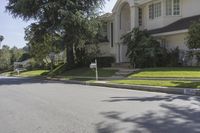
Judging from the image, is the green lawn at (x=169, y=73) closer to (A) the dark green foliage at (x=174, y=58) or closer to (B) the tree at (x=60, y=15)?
(A) the dark green foliage at (x=174, y=58)

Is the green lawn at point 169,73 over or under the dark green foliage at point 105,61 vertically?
under

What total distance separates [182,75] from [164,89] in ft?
15.4

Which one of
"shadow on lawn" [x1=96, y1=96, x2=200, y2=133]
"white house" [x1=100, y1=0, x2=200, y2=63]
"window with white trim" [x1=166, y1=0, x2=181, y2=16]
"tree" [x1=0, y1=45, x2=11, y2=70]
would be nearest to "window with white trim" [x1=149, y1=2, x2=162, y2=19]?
"white house" [x1=100, y1=0, x2=200, y2=63]

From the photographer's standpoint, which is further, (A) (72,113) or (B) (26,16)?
(B) (26,16)

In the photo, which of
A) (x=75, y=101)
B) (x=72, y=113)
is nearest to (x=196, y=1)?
(x=75, y=101)

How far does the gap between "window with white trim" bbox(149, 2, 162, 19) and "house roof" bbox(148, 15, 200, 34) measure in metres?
1.76

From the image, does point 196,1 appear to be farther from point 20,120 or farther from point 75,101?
point 20,120

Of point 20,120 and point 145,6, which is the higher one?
point 145,6

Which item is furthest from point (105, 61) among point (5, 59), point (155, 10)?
point (5, 59)

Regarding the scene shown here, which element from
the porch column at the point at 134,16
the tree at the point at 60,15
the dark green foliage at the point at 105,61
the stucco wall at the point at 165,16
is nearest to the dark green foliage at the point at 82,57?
the dark green foliage at the point at 105,61

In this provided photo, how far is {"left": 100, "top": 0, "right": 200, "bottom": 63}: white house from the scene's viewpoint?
103 feet

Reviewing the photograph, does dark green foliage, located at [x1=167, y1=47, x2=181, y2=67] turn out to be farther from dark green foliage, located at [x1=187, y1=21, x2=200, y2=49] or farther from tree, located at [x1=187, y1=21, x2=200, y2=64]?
dark green foliage, located at [x1=187, y1=21, x2=200, y2=49]

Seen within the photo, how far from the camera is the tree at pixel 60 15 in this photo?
37.4 meters

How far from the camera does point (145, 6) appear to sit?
1449 inches
